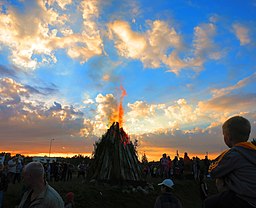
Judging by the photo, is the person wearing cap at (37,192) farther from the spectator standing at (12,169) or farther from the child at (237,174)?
the spectator standing at (12,169)

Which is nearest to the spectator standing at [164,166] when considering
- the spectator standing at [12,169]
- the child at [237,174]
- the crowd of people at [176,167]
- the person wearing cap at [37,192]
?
the crowd of people at [176,167]

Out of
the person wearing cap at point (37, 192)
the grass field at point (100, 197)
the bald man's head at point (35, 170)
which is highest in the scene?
the bald man's head at point (35, 170)

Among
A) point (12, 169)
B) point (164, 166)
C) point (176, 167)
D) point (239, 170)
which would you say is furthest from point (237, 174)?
point (176, 167)

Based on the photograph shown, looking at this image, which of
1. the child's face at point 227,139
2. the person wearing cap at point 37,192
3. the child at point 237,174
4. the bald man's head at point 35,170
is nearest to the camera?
the child at point 237,174

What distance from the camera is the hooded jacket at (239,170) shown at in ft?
8.96

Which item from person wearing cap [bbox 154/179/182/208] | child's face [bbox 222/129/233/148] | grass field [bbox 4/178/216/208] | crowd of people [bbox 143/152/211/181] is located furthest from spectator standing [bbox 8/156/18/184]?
child's face [bbox 222/129/233/148]

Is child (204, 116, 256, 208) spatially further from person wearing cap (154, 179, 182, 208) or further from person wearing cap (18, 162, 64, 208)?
person wearing cap (154, 179, 182, 208)

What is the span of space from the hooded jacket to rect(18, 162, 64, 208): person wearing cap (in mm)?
2254

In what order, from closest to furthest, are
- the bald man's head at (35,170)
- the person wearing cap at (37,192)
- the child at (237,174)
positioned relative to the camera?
1. the child at (237,174)
2. the person wearing cap at (37,192)
3. the bald man's head at (35,170)

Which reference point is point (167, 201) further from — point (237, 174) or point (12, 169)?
point (12, 169)

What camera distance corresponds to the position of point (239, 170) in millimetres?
2811

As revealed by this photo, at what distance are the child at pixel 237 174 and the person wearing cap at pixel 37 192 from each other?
2171mm

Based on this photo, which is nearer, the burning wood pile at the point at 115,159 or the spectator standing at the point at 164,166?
the burning wood pile at the point at 115,159

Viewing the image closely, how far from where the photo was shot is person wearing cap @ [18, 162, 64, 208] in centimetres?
404
